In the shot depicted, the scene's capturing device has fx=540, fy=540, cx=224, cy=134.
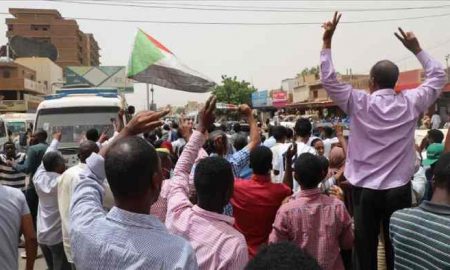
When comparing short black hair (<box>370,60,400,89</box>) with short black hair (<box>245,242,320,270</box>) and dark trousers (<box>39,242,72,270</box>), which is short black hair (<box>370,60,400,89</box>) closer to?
short black hair (<box>245,242,320,270</box>)

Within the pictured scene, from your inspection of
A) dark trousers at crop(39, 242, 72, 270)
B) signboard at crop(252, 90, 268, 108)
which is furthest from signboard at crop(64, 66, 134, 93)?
signboard at crop(252, 90, 268, 108)

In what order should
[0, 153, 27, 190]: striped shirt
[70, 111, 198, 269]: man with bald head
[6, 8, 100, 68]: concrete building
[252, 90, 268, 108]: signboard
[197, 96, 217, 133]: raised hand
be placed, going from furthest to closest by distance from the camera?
[6, 8, 100, 68]: concrete building, [252, 90, 268, 108]: signboard, [0, 153, 27, 190]: striped shirt, [197, 96, 217, 133]: raised hand, [70, 111, 198, 269]: man with bald head

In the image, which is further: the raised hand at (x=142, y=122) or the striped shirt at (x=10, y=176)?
the striped shirt at (x=10, y=176)

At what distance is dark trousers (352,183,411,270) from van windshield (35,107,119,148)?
7.19 m

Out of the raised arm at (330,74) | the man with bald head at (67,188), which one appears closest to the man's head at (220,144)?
the man with bald head at (67,188)

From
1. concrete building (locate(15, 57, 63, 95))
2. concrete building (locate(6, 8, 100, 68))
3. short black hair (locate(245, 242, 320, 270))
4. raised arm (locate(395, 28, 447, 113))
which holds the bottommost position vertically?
short black hair (locate(245, 242, 320, 270))

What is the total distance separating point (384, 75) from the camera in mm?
3678

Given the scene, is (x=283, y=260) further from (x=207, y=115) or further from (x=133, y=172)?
(x=207, y=115)

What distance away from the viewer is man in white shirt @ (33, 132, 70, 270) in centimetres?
Result: 550

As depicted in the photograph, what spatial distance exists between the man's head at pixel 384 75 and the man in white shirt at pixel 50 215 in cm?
323

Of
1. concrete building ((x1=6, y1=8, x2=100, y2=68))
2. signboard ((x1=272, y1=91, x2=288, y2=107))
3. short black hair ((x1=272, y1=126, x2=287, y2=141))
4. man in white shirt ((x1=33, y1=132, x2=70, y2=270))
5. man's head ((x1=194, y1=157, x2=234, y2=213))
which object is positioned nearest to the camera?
man's head ((x1=194, y1=157, x2=234, y2=213))

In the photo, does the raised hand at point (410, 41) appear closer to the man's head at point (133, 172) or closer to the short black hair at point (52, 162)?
the man's head at point (133, 172)

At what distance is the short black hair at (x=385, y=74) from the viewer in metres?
3.67

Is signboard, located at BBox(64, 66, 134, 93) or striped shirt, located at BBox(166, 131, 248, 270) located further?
signboard, located at BBox(64, 66, 134, 93)
